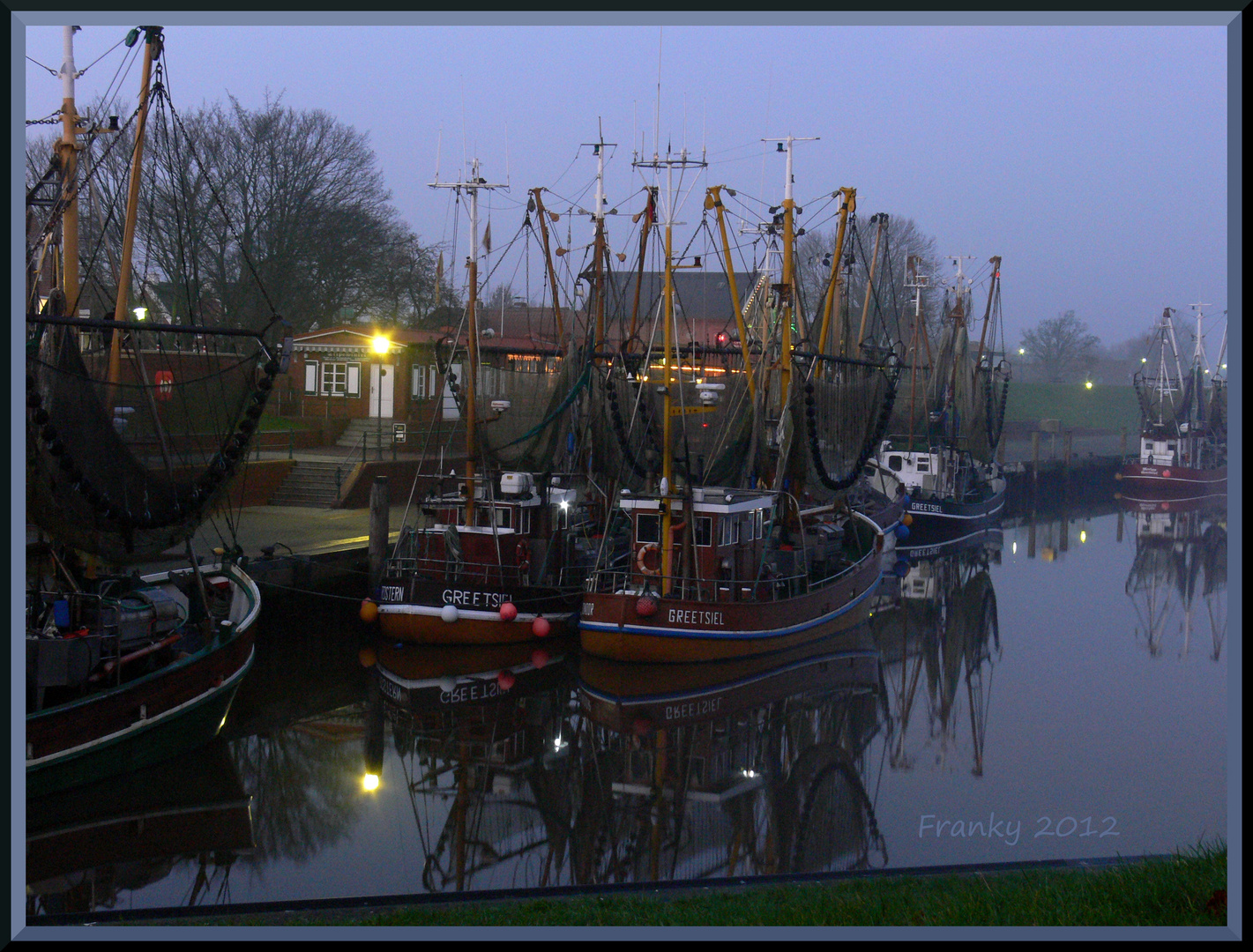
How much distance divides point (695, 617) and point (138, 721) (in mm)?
8764

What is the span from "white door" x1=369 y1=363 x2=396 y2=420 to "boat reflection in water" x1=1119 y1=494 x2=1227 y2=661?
2158 cm

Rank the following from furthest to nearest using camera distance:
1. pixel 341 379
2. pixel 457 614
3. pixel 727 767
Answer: pixel 341 379 < pixel 457 614 < pixel 727 767

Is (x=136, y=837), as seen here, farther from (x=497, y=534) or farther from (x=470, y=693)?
(x=497, y=534)

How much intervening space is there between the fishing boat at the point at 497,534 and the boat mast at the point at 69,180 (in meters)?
8.06

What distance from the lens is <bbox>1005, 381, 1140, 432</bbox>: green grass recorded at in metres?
73.1

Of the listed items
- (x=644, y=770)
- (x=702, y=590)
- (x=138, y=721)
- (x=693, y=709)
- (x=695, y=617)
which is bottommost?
(x=644, y=770)

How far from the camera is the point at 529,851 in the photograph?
1187cm

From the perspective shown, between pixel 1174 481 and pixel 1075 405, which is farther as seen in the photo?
pixel 1075 405

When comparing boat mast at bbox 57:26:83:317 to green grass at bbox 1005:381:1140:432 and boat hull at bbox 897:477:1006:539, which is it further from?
green grass at bbox 1005:381:1140:432

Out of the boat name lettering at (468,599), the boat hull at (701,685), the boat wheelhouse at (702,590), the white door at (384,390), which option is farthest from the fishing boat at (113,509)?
the white door at (384,390)

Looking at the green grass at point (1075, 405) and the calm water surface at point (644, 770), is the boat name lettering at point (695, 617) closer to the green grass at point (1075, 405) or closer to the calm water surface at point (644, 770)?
the calm water surface at point (644, 770)

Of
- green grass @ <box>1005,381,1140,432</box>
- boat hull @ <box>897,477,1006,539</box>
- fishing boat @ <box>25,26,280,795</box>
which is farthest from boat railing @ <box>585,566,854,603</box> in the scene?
green grass @ <box>1005,381,1140,432</box>

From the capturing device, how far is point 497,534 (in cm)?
2064

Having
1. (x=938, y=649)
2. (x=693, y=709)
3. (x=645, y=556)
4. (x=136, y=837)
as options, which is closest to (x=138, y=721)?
(x=136, y=837)
